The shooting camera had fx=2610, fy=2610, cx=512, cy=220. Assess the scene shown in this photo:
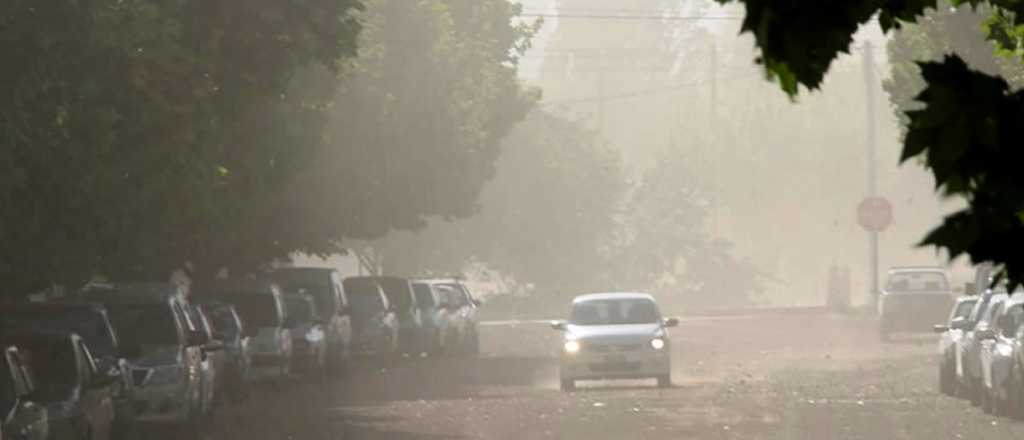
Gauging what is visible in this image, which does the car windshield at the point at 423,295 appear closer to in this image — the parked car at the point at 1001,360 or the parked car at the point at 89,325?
the parked car at the point at 1001,360

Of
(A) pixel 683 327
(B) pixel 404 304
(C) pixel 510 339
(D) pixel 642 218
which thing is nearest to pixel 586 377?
(B) pixel 404 304

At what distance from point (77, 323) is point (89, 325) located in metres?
0.12

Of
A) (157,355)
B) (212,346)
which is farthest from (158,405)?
(212,346)

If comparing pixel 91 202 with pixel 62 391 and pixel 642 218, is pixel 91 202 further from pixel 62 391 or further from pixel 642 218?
→ pixel 642 218

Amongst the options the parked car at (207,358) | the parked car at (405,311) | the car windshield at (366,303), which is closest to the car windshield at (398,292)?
the parked car at (405,311)

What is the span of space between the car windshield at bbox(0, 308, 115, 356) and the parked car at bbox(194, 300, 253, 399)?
816cm

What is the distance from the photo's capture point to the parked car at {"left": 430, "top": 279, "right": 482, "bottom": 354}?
55375mm

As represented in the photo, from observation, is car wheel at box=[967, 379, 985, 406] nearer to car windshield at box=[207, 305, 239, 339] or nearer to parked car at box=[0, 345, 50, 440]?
car windshield at box=[207, 305, 239, 339]

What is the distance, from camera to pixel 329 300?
4372 centimetres

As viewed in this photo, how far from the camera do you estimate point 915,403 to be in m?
32.8

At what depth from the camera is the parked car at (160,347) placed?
27.0m

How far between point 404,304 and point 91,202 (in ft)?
78.9

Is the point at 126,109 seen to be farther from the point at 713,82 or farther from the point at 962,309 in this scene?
the point at 713,82

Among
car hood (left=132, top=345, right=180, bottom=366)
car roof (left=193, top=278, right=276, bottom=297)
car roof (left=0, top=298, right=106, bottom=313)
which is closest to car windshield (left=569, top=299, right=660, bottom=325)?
Result: car roof (left=193, top=278, right=276, bottom=297)
